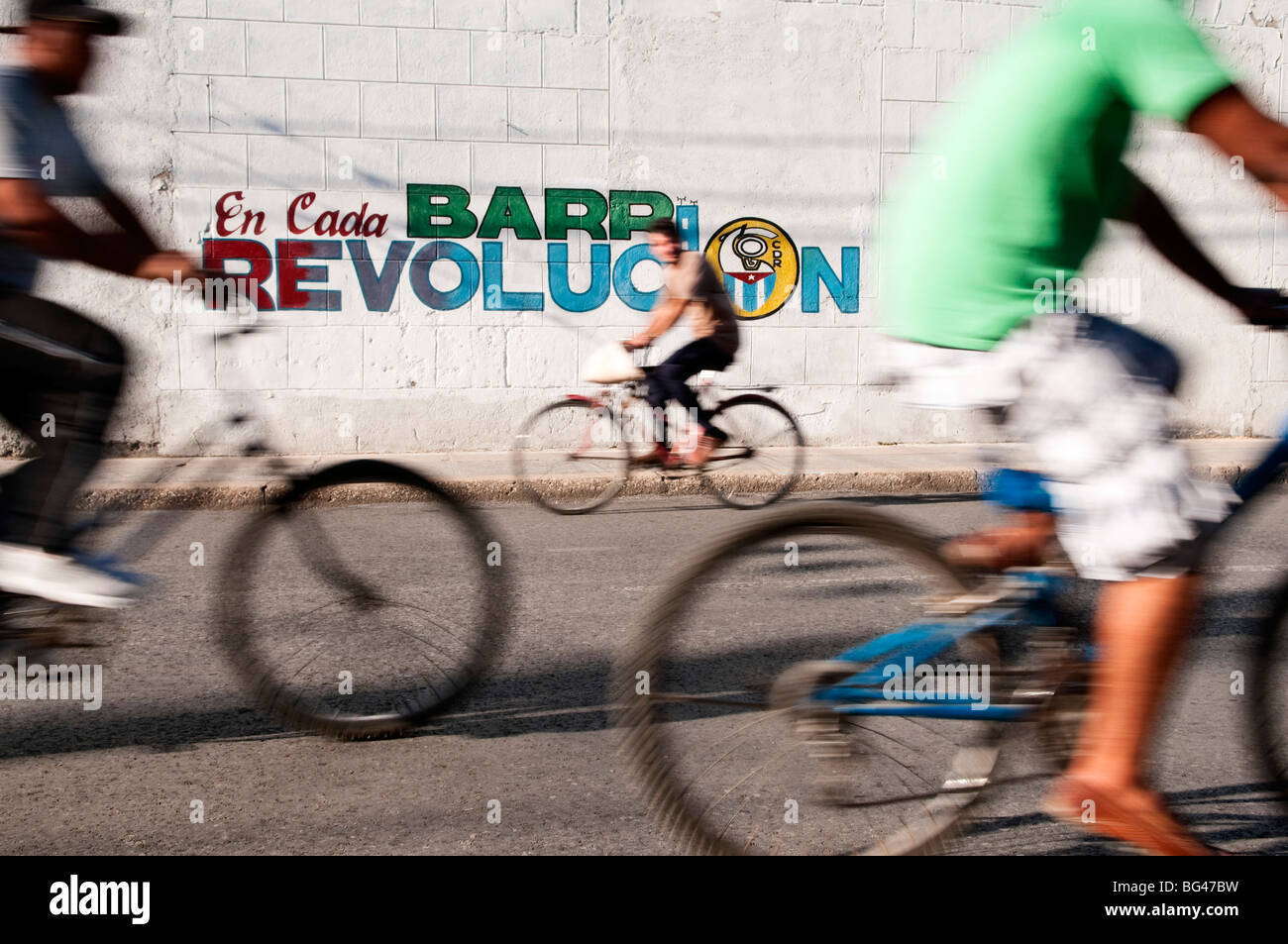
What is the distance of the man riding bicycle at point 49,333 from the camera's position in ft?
9.89

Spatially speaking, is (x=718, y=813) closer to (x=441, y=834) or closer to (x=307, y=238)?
(x=441, y=834)

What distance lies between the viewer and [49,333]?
3.07m

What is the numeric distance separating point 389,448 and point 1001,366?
929cm

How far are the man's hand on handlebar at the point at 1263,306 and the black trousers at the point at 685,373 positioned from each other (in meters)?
5.64

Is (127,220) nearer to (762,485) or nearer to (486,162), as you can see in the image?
(762,485)

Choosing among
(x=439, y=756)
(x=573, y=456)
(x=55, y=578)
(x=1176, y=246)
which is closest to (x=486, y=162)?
(x=573, y=456)

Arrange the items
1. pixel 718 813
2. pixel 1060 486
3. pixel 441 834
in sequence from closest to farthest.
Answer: pixel 1060 486
pixel 718 813
pixel 441 834

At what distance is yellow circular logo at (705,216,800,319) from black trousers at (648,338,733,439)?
3578 millimetres

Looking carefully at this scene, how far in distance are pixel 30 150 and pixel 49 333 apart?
0.47 m

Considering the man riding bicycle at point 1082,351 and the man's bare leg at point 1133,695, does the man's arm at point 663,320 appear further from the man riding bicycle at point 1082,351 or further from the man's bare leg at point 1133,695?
the man's bare leg at point 1133,695

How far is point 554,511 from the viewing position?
8148 mm

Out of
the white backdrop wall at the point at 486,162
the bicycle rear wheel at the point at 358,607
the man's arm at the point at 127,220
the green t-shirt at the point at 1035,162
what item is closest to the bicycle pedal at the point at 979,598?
the green t-shirt at the point at 1035,162
